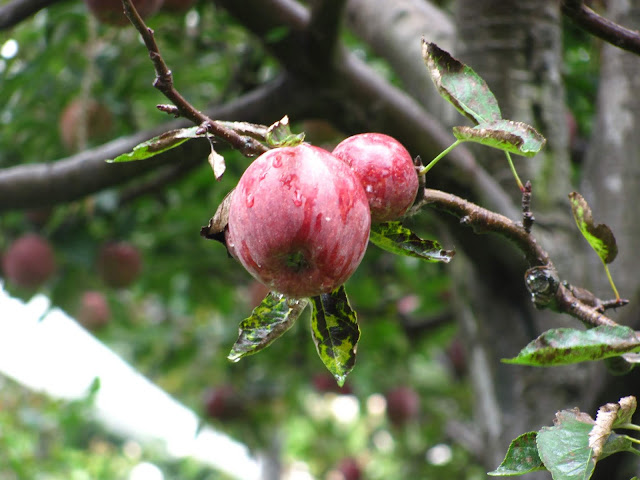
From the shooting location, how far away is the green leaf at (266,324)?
535 mm

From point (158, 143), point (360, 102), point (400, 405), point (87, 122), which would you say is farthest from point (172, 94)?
point (400, 405)

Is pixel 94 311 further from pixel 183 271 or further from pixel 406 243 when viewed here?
pixel 406 243

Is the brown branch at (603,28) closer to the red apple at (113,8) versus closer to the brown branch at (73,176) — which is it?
the brown branch at (73,176)

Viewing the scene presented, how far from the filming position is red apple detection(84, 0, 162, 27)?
1231mm

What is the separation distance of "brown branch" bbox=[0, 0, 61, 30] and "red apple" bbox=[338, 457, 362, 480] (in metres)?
2.84

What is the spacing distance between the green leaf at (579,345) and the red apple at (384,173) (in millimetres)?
136

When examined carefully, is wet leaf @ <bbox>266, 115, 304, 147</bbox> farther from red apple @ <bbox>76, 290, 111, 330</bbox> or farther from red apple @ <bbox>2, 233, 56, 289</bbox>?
red apple @ <bbox>76, 290, 111, 330</bbox>

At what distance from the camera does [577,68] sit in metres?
2.09

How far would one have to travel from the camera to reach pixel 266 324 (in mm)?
552

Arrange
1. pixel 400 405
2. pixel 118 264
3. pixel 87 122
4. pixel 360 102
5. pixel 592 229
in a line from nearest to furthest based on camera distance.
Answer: pixel 592 229 → pixel 360 102 → pixel 87 122 → pixel 118 264 → pixel 400 405

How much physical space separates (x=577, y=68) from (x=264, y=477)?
1947mm

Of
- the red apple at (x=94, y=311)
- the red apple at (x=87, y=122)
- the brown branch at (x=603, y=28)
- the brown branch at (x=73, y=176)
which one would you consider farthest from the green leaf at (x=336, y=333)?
the red apple at (x=94, y=311)

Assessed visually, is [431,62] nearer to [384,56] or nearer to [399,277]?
[384,56]

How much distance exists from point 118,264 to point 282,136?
1.41 metres
